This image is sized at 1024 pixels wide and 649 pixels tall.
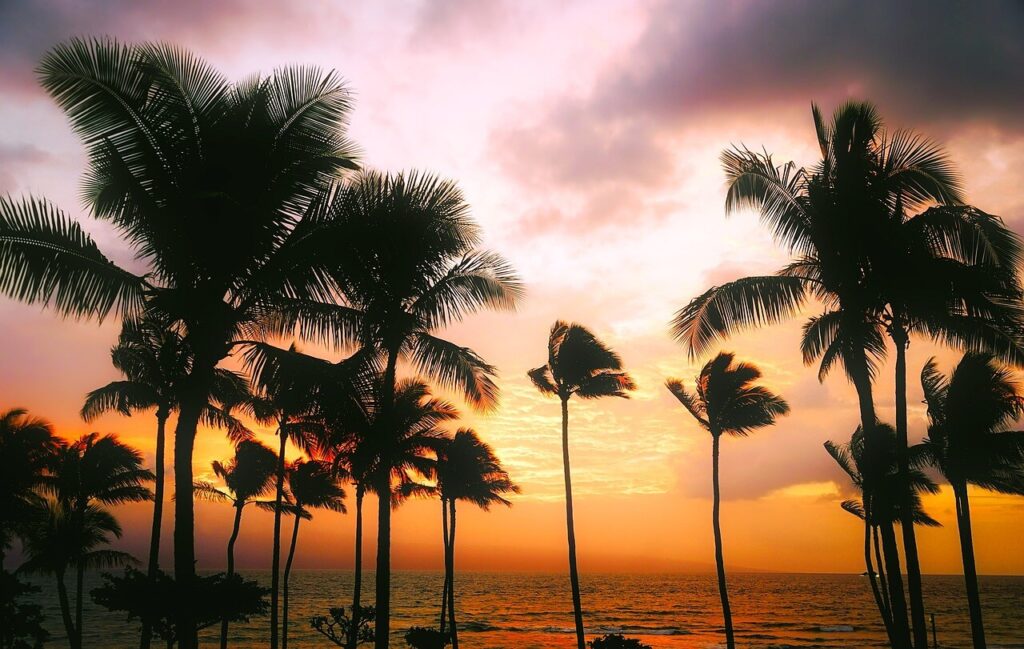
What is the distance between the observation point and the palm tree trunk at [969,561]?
68.1 ft

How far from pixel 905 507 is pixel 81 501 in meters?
33.0

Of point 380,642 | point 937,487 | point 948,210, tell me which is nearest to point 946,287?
point 948,210

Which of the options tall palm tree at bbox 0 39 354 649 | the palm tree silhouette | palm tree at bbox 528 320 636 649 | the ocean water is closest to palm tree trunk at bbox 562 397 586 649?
palm tree at bbox 528 320 636 649

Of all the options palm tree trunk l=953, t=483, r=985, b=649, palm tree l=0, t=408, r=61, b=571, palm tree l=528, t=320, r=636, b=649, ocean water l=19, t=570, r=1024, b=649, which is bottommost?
ocean water l=19, t=570, r=1024, b=649

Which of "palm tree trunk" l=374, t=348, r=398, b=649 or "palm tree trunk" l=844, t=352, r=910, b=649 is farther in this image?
"palm tree trunk" l=374, t=348, r=398, b=649

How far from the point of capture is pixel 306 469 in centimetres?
3894

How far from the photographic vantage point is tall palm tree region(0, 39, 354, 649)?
9.12m

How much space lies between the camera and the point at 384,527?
15172 millimetres

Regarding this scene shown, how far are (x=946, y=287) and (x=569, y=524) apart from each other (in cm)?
1655

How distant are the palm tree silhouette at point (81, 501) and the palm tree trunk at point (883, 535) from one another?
31.1 m

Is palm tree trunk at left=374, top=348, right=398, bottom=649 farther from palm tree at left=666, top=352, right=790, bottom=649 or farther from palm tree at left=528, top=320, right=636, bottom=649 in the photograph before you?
palm tree at left=666, top=352, right=790, bottom=649

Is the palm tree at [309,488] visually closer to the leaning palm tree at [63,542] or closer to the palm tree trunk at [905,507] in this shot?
the leaning palm tree at [63,542]

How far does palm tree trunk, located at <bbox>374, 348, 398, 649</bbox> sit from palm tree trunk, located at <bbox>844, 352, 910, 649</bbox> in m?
9.51

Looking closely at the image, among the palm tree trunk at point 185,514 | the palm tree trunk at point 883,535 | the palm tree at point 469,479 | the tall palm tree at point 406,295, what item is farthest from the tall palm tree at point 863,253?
the palm tree at point 469,479
